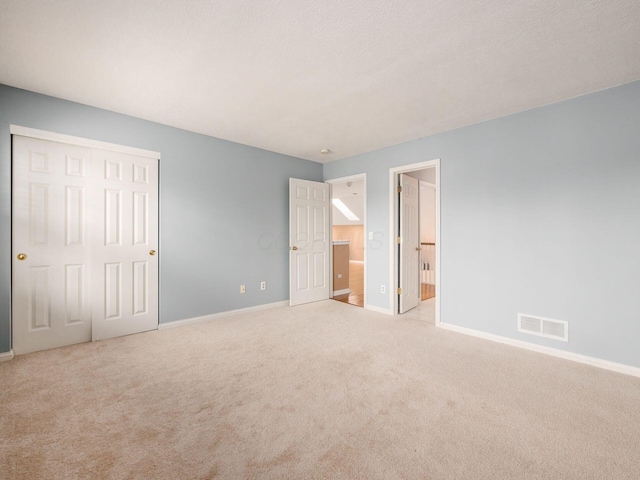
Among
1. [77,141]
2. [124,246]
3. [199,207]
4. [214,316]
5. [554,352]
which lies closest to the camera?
[554,352]

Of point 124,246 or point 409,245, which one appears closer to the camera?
point 124,246

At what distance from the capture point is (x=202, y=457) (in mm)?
1524

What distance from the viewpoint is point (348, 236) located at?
11203mm

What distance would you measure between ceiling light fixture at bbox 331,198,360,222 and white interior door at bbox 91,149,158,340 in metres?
6.78

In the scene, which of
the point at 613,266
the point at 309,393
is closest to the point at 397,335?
the point at 309,393

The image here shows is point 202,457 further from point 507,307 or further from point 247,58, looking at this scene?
point 507,307

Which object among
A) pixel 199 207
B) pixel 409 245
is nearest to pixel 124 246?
pixel 199 207

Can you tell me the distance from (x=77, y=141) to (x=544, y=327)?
17.1 feet

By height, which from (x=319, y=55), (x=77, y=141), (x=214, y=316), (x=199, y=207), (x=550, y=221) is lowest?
(x=214, y=316)

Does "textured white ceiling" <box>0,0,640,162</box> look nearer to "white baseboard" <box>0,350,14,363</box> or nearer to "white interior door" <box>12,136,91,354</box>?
"white interior door" <box>12,136,91,354</box>

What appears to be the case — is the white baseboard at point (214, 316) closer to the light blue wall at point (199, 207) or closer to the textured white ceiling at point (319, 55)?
the light blue wall at point (199, 207)

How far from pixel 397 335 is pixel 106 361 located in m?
3.00

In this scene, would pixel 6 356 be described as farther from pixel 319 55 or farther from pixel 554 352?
pixel 554 352

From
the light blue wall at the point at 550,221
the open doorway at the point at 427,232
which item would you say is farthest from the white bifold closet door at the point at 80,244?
the open doorway at the point at 427,232
